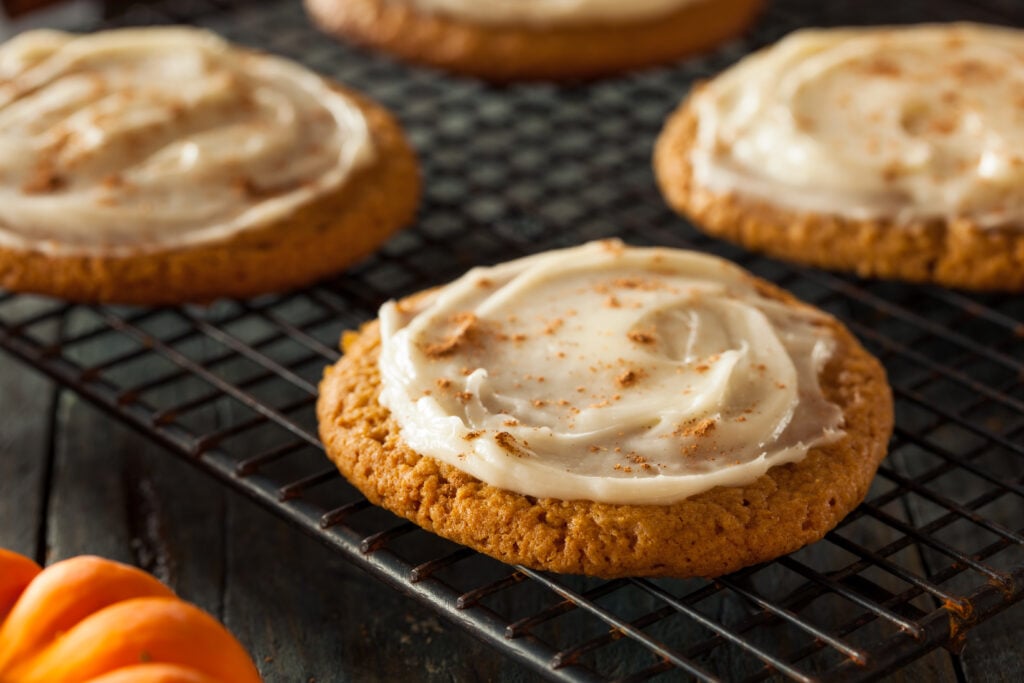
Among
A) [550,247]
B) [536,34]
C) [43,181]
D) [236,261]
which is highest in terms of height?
[536,34]

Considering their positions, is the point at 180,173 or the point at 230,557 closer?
the point at 230,557

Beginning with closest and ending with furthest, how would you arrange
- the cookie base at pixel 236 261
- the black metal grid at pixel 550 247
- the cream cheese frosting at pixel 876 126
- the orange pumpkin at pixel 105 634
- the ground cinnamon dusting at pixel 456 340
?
1. the orange pumpkin at pixel 105 634
2. the black metal grid at pixel 550 247
3. the ground cinnamon dusting at pixel 456 340
4. the cookie base at pixel 236 261
5. the cream cheese frosting at pixel 876 126

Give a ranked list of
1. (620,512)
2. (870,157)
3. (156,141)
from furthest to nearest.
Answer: (156,141) → (870,157) → (620,512)

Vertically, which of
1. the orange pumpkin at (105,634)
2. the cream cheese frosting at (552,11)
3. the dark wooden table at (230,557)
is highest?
the cream cheese frosting at (552,11)

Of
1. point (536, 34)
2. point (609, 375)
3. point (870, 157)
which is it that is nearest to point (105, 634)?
point (609, 375)

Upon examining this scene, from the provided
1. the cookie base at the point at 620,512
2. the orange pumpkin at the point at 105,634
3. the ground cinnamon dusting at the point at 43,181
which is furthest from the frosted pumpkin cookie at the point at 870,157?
the orange pumpkin at the point at 105,634

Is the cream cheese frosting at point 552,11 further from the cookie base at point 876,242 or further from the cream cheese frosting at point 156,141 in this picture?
the cookie base at point 876,242

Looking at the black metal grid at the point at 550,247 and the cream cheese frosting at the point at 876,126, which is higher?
the cream cheese frosting at the point at 876,126

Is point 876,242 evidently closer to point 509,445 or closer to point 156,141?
point 509,445
